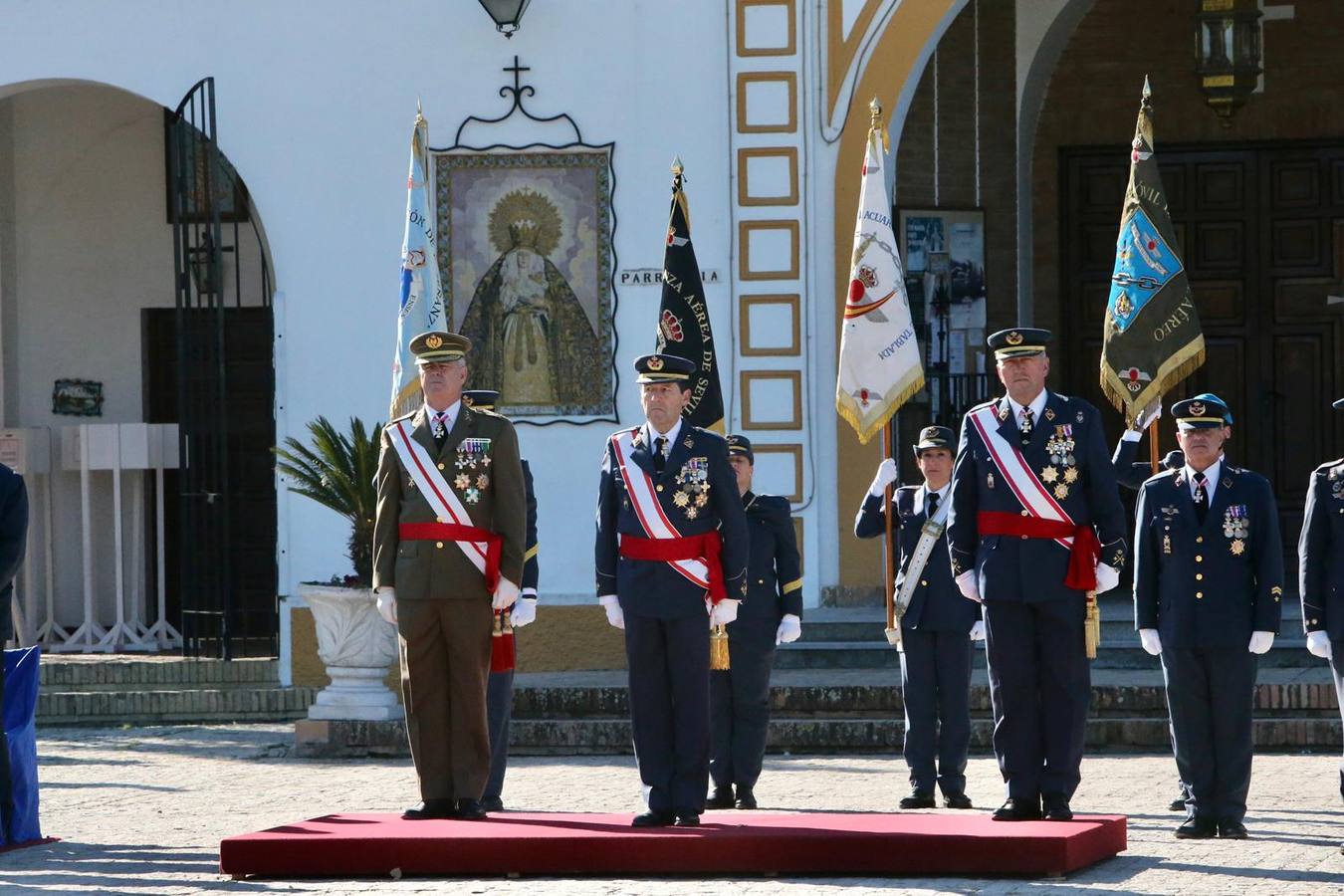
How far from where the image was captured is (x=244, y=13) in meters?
13.9

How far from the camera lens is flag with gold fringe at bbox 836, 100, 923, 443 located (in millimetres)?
11844

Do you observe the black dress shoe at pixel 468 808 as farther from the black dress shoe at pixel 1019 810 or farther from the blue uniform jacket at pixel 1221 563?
the blue uniform jacket at pixel 1221 563

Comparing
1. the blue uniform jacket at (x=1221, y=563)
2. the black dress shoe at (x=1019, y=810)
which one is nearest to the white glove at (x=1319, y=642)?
the blue uniform jacket at (x=1221, y=563)

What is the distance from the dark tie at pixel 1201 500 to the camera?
338 inches

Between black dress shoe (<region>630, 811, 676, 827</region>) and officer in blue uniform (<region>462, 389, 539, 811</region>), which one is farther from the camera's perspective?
officer in blue uniform (<region>462, 389, 539, 811</region>)

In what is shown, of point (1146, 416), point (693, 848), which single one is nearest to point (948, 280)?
point (1146, 416)

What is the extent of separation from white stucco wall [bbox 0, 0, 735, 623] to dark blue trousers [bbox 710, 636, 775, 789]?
13.5ft

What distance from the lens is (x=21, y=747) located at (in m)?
8.80

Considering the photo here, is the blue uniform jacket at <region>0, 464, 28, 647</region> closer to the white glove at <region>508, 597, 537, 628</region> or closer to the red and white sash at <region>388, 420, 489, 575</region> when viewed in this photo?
the red and white sash at <region>388, 420, 489, 575</region>

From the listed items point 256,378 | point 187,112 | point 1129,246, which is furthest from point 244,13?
point 1129,246

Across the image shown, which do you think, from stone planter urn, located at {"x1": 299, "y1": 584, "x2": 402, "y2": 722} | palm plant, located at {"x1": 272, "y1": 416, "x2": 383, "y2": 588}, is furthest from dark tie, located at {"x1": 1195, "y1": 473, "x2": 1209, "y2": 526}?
stone planter urn, located at {"x1": 299, "y1": 584, "x2": 402, "y2": 722}

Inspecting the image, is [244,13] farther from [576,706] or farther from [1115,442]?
[1115,442]

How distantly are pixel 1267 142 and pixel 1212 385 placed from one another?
1.65 meters

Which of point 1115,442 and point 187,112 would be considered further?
point 1115,442
